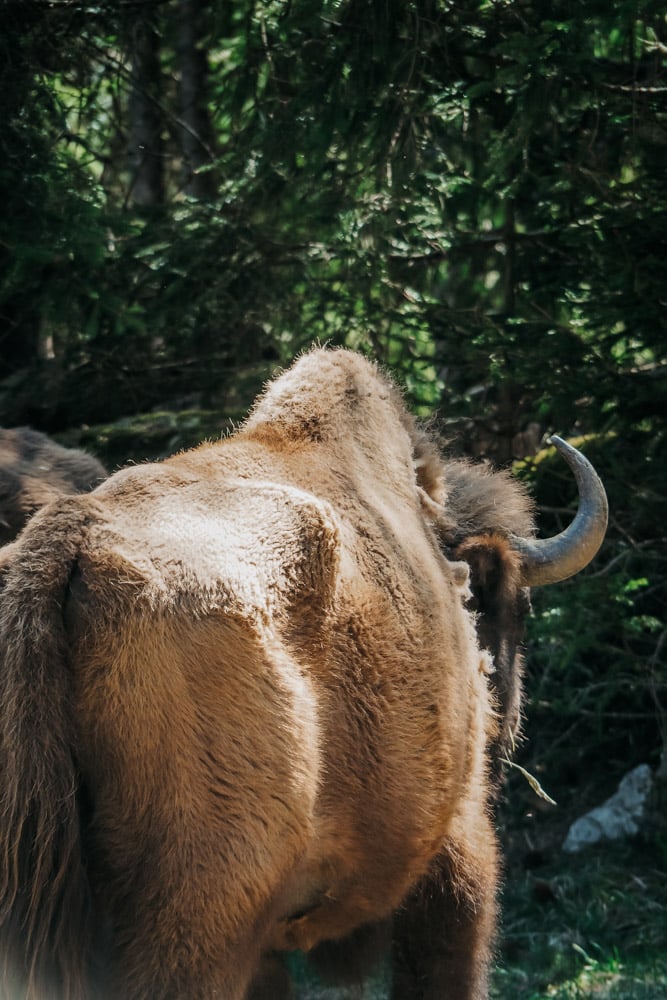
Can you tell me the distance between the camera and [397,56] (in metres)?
6.09

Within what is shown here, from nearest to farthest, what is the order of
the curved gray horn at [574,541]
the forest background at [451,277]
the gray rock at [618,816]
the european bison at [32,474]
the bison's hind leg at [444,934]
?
the bison's hind leg at [444,934], the curved gray horn at [574,541], the european bison at [32,474], the forest background at [451,277], the gray rock at [618,816]

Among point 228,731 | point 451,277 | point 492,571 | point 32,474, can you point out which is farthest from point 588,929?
point 451,277

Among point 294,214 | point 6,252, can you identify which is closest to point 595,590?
point 294,214

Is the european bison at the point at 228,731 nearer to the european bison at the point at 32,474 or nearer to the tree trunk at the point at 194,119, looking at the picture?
the european bison at the point at 32,474

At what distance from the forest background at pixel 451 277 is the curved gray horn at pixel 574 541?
1.78m

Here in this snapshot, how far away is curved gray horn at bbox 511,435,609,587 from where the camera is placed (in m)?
4.53

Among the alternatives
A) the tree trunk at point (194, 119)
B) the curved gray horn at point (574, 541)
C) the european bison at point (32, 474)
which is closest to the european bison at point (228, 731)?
the curved gray horn at point (574, 541)

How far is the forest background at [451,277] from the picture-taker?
6.08 m

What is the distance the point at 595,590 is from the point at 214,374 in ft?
10.6

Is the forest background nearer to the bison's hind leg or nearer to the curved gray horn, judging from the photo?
the curved gray horn

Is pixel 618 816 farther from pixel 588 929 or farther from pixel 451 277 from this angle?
pixel 451 277

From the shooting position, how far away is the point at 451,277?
865 centimetres

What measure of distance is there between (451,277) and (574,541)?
4.40 m

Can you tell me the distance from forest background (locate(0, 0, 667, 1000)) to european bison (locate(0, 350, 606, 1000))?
2725 millimetres
